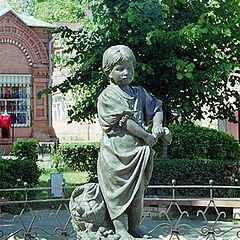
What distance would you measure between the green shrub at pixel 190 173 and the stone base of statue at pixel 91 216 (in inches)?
204

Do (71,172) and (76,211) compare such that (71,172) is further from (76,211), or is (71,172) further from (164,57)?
(76,211)

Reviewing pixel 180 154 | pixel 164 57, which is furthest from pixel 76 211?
pixel 180 154

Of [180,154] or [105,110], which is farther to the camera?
[180,154]

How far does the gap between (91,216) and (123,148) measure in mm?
702

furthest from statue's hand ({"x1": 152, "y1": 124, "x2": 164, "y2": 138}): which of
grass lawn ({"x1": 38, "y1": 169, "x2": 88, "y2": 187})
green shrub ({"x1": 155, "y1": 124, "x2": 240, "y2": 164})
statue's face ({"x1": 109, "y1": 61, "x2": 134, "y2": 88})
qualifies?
grass lawn ({"x1": 38, "y1": 169, "x2": 88, "y2": 187})

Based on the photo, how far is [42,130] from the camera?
20.9 metres

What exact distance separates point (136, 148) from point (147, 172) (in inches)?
9.9

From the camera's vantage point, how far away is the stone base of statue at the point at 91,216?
4289 mm

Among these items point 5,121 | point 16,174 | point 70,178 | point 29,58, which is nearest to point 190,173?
point 16,174

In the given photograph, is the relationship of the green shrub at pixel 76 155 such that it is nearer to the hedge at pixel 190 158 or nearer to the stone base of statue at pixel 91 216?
the hedge at pixel 190 158

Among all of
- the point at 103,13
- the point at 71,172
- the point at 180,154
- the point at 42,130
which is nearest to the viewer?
the point at 103,13

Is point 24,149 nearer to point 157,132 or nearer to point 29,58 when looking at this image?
point 29,58

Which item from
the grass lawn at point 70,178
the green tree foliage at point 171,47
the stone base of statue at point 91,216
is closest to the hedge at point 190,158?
the grass lawn at point 70,178

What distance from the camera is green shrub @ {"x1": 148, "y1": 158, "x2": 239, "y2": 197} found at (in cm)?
955
